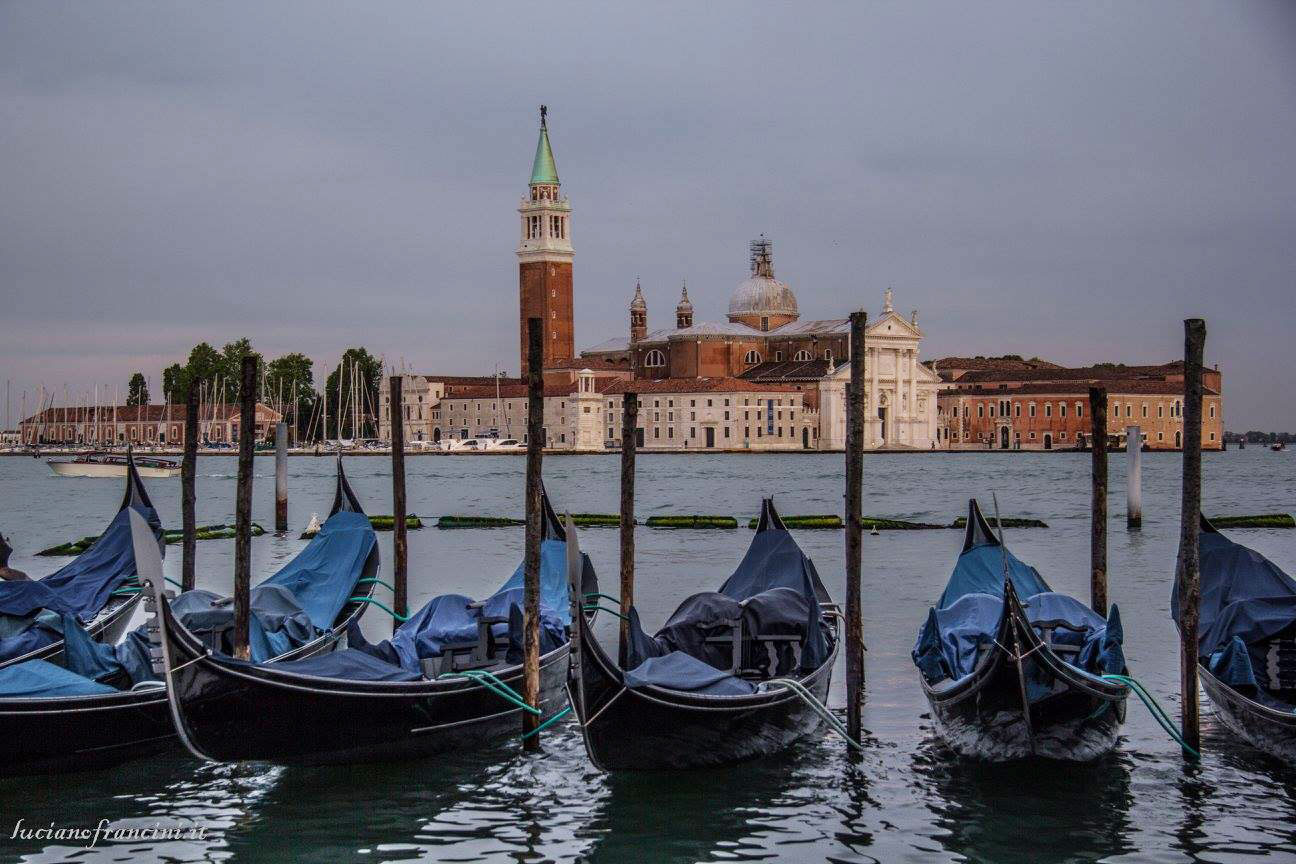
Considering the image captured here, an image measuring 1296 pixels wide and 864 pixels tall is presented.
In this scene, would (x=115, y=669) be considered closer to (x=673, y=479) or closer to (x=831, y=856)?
(x=831, y=856)

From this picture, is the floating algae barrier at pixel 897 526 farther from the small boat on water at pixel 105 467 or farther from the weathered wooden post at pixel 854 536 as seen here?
the small boat on water at pixel 105 467

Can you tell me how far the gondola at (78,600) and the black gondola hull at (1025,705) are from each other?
465 cm

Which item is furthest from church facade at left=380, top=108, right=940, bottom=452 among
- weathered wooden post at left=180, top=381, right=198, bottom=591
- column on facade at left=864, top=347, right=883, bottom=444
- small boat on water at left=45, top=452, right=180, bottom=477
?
weathered wooden post at left=180, top=381, right=198, bottom=591

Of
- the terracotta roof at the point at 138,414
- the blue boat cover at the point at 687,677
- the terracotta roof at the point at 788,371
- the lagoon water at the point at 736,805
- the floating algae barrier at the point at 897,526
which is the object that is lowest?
the lagoon water at the point at 736,805

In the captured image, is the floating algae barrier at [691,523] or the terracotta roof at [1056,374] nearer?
the floating algae barrier at [691,523]

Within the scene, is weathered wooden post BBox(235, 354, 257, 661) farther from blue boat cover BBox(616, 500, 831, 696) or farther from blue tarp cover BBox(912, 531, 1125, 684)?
blue tarp cover BBox(912, 531, 1125, 684)

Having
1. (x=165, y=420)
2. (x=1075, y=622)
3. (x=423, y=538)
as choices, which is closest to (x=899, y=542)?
(x=423, y=538)

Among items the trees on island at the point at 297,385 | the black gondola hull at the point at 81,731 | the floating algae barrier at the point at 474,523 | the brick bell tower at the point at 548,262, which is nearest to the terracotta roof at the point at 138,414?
the trees on island at the point at 297,385

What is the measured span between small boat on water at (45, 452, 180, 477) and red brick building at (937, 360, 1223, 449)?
146ft

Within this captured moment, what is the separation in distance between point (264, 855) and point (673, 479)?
44.2 meters

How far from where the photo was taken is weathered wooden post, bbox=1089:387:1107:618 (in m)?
9.88

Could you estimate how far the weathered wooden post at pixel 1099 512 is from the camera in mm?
9875

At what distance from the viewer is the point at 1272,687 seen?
8.09 metres

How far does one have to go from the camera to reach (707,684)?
754cm
